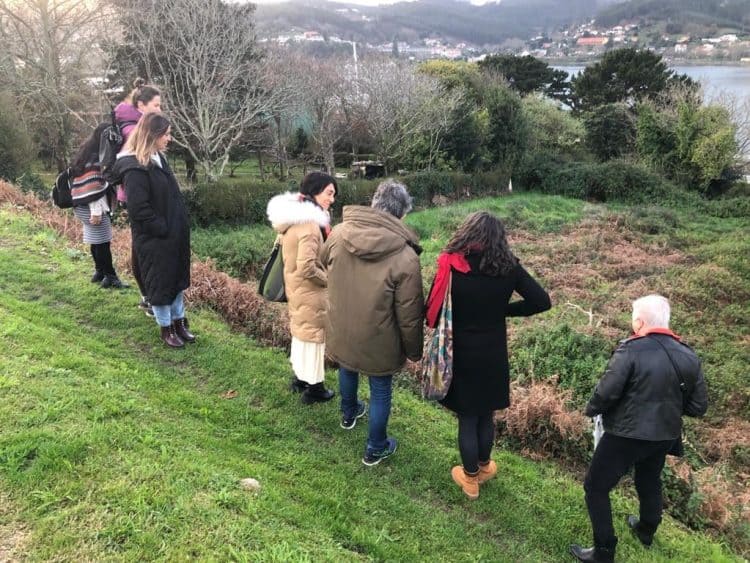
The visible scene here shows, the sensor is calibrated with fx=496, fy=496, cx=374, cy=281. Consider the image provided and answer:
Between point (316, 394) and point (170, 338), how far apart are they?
163cm

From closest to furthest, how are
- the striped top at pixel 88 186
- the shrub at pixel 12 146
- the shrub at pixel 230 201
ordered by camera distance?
1. the striped top at pixel 88 186
2. the shrub at pixel 12 146
3. the shrub at pixel 230 201

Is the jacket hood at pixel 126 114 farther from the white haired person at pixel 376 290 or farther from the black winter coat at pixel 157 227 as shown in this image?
the white haired person at pixel 376 290

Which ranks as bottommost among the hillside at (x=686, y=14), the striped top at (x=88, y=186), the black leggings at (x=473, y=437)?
the black leggings at (x=473, y=437)

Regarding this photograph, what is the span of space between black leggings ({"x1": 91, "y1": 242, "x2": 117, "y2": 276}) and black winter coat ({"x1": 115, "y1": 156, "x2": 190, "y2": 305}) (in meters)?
1.57

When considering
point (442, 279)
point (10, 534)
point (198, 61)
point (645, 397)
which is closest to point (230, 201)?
point (198, 61)

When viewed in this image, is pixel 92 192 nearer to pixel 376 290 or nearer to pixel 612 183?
pixel 376 290

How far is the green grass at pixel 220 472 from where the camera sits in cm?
250

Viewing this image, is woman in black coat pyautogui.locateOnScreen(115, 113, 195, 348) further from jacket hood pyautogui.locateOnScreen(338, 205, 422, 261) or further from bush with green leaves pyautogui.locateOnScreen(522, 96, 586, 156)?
bush with green leaves pyautogui.locateOnScreen(522, 96, 586, 156)

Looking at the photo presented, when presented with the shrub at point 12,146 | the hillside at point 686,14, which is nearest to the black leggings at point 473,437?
the shrub at point 12,146

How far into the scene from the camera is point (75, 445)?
289 centimetres

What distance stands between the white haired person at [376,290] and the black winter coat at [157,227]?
166 cm

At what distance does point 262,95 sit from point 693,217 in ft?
54.5

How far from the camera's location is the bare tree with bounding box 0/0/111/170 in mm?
16188

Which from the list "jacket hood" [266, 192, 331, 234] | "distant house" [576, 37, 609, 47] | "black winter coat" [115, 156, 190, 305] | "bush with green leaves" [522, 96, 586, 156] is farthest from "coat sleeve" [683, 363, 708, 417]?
"distant house" [576, 37, 609, 47]
